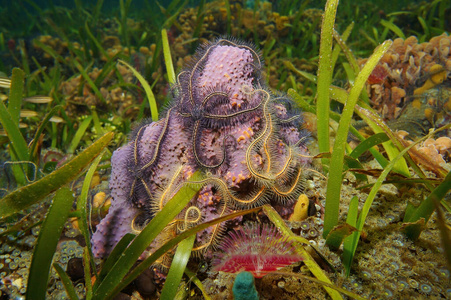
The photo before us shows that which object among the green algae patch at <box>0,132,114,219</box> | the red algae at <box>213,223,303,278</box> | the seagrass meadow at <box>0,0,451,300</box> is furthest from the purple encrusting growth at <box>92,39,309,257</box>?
the green algae patch at <box>0,132,114,219</box>

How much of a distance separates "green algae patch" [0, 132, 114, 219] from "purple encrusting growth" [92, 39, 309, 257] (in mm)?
480

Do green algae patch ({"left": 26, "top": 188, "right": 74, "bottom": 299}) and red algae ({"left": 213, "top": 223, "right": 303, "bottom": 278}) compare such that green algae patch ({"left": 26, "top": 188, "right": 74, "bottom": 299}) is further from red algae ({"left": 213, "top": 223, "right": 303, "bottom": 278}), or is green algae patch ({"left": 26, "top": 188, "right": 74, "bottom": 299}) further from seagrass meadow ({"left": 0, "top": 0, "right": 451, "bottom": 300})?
red algae ({"left": 213, "top": 223, "right": 303, "bottom": 278})

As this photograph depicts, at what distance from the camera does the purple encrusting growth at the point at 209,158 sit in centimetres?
188

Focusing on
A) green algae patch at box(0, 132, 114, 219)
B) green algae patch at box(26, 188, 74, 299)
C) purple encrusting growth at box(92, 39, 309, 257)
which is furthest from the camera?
purple encrusting growth at box(92, 39, 309, 257)

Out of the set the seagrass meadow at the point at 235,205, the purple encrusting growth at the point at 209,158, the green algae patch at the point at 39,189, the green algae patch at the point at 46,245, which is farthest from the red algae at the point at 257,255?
the green algae patch at the point at 39,189

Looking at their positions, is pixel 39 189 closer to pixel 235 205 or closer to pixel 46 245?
pixel 46 245

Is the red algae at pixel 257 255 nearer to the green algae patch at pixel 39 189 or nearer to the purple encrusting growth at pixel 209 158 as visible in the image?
the purple encrusting growth at pixel 209 158

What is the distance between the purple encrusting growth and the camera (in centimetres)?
188

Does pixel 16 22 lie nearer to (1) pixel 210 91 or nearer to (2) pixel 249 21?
(2) pixel 249 21

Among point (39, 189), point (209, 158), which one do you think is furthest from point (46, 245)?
point (209, 158)

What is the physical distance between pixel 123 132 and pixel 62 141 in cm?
99

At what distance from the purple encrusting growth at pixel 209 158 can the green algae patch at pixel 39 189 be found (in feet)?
1.57

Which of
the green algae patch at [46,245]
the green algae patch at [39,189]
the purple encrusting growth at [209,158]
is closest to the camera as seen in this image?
the green algae patch at [46,245]

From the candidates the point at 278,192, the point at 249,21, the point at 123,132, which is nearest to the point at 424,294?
the point at 278,192
